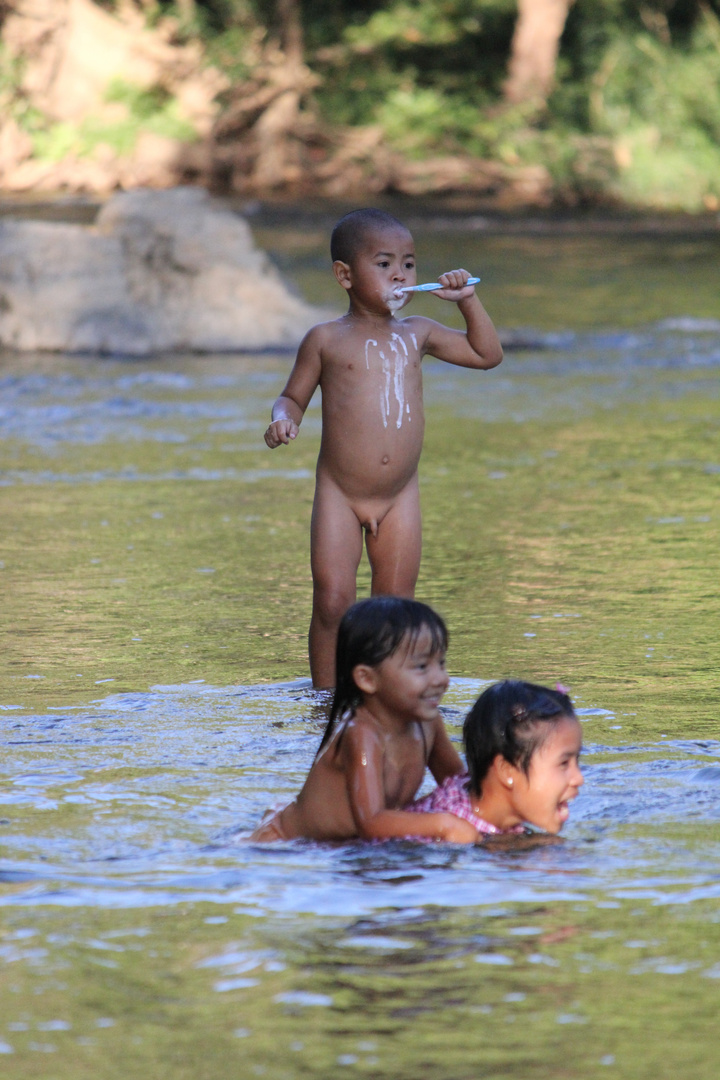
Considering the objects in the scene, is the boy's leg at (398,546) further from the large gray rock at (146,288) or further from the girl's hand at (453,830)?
the large gray rock at (146,288)

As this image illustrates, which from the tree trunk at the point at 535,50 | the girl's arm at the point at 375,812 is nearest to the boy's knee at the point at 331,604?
the girl's arm at the point at 375,812

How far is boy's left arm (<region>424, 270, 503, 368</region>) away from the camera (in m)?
4.55

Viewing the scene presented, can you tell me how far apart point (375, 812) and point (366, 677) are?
0.88 ft

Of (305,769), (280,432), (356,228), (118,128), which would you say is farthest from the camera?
(118,128)

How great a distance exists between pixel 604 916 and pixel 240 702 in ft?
5.39

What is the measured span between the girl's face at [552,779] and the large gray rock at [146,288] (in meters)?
8.88

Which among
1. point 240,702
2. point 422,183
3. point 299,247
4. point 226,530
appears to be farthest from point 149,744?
point 422,183

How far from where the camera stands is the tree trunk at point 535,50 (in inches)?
1029

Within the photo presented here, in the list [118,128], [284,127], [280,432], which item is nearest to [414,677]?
[280,432]

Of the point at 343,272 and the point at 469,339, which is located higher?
the point at 343,272

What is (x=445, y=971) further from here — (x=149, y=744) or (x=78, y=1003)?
(x=149, y=744)

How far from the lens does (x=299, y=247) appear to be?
64.6ft

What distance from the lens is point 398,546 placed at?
4.68 meters

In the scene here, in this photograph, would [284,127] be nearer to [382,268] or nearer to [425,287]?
[382,268]
